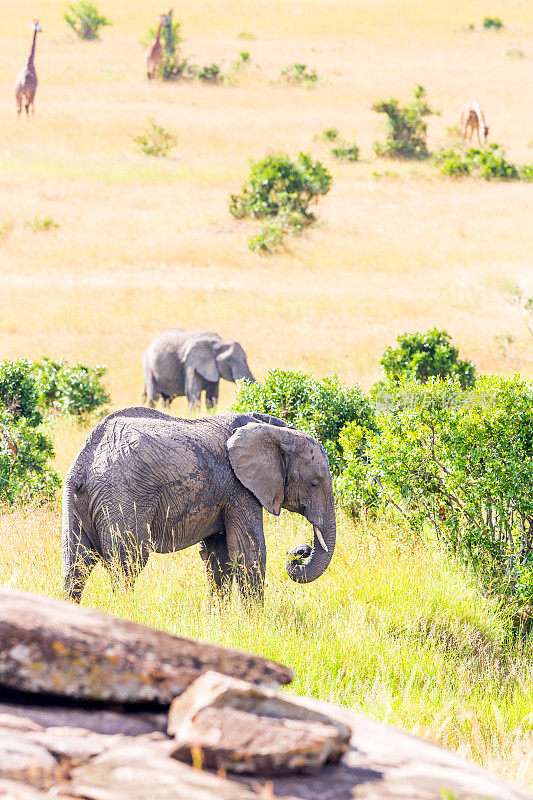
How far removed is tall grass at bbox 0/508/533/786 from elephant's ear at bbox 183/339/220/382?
25.7ft

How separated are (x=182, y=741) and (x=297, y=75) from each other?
57859 millimetres

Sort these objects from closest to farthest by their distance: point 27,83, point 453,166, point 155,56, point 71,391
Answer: point 71,391
point 453,166
point 27,83
point 155,56

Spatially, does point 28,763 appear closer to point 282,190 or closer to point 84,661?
point 84,661

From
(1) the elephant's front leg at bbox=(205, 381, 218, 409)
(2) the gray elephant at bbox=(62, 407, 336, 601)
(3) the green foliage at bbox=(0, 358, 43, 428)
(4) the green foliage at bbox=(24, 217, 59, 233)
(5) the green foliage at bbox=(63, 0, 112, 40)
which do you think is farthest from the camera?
(5) the green foliage at bbox=(63, 0, 112, 40)

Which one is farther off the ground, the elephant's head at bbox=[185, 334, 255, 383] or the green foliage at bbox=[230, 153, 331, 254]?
the green foliage at bbox=[230, 153, 331, 254]

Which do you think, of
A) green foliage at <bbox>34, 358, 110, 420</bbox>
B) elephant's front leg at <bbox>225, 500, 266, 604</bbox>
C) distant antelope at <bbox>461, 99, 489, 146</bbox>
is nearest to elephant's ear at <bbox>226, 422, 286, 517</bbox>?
elephant's front leg at <bbox>225, 500, 266, 604</bbox>

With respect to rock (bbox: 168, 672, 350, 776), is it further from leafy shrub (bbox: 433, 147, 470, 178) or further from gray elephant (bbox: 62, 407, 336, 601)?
leafy shrub (bbox: 433, 147, 470, 178)

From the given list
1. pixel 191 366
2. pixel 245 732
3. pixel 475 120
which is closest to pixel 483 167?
pixel 475 120

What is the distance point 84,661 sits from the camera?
3.08 meters

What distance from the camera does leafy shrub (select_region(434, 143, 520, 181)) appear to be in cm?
3950

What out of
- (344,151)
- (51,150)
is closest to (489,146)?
(344,151)

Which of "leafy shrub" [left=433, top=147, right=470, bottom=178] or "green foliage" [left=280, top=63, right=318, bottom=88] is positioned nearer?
"leafy shrub" [left=433, top=147, right=470, bottom=178]

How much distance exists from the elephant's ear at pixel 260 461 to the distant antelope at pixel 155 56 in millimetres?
48262

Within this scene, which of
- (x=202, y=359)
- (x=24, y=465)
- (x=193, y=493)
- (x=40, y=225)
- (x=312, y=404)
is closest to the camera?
(x=193, y=493)
